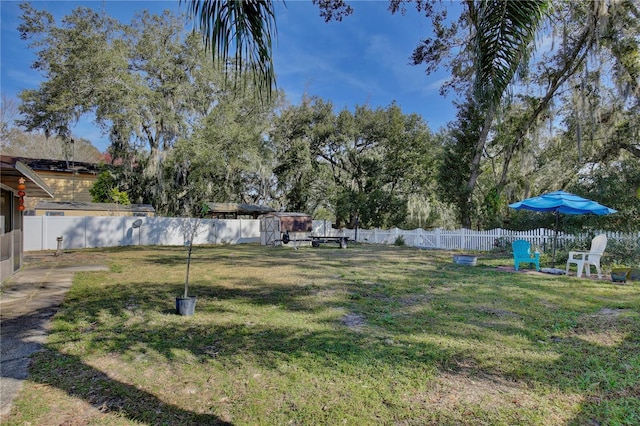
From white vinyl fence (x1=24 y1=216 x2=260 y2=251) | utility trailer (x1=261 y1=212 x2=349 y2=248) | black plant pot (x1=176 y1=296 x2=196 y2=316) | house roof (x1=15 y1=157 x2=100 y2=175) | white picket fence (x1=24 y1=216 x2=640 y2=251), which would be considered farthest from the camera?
house roof (x1=15 y1=157 x2=100 y2=175)

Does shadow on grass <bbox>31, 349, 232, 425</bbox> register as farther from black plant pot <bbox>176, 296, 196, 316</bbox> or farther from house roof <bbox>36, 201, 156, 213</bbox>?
house roof <bbox>36, 201, 156, 213</bbox>

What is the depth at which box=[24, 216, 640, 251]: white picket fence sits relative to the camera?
43.4ft

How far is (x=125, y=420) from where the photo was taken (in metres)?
2.32

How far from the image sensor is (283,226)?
18266 mm

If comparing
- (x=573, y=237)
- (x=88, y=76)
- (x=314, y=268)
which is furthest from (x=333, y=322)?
(x=88, y=76)

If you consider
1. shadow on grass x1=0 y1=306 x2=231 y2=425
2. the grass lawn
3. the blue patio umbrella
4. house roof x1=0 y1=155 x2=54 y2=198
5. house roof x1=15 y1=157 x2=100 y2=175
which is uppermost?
house roof x1=15 y1=157 x2=100 y2=175

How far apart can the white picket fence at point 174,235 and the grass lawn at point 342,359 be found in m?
7.29

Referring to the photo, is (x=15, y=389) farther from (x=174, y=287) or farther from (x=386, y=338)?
(x=174, y=287)

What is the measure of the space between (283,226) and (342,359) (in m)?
15.2

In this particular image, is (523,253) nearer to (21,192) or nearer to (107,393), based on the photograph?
(107,393)

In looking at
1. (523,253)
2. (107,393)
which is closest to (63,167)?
(107,393)

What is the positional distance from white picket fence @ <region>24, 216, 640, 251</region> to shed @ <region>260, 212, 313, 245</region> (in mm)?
3052

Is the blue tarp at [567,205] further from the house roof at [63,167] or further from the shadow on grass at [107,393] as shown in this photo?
the house roof at [63,167]

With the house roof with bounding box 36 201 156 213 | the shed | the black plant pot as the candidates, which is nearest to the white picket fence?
the house roof with bounding box 36 201 156 213
